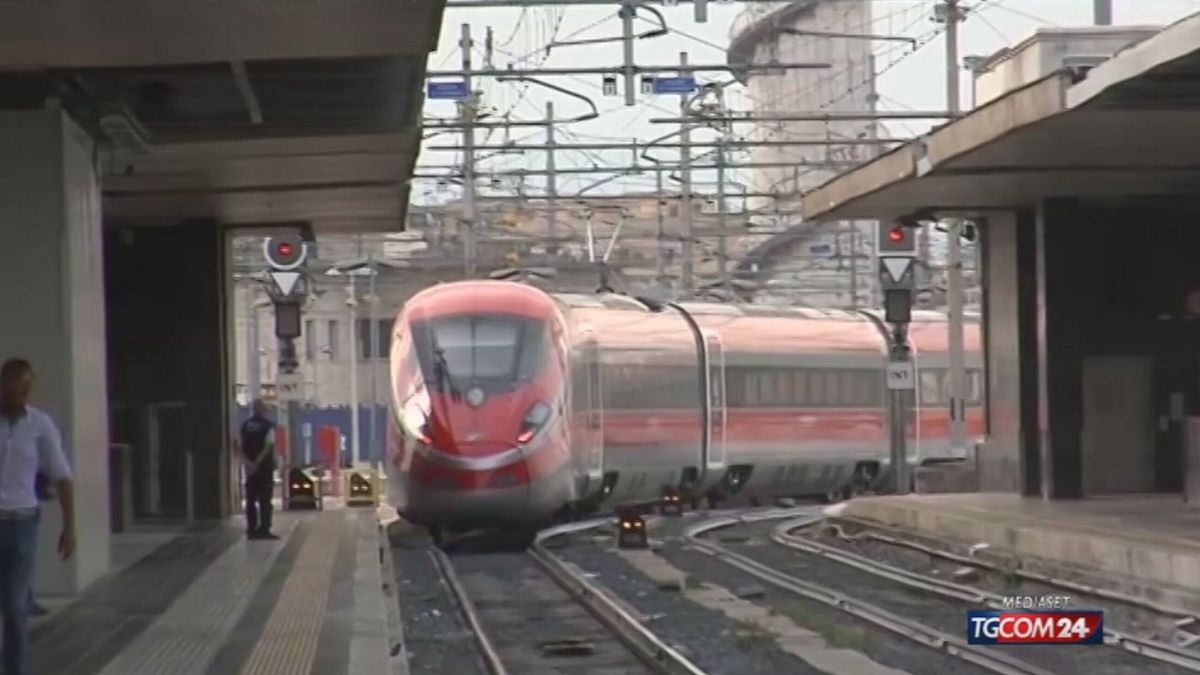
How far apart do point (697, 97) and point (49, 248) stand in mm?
21789

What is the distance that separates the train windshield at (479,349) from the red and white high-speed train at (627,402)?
0.02m

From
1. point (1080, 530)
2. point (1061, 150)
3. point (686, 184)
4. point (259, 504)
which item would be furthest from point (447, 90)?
point (1080, 530)

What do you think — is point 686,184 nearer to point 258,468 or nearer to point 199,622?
point 258,468

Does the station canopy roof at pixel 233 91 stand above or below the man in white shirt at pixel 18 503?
above

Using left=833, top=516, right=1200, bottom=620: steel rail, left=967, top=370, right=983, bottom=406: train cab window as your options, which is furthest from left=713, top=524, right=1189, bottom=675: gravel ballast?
left=967, top=370, right=983, bottom=406: train cab window

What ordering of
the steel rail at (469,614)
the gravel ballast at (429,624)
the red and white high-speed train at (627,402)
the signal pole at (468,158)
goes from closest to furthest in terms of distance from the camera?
the steel rail at (469,614) < the gravel ballast at (429,624) < the red and white high-speed train at (627,402) < the signal pole at (468,158)

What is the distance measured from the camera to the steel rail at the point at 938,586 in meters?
14.3

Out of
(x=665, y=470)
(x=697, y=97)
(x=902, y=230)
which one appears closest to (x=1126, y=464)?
(x=902, y=230)

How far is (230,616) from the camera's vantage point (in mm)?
15570

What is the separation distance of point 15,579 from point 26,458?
0.59 metres

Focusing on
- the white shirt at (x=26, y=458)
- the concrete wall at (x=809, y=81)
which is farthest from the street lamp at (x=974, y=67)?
the white shirt at (x=26, y=458)

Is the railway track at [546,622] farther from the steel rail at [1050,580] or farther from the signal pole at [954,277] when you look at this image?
the signal pole at [954,277]

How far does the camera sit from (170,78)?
17625mm

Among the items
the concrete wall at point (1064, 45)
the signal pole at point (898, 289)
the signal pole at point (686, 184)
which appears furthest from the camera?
the signal pole at point (686, 184)
